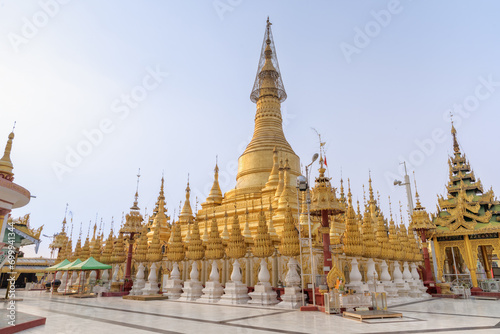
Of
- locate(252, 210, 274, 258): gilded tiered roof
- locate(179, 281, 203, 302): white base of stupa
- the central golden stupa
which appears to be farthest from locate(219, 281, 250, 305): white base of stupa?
the central golden stupa

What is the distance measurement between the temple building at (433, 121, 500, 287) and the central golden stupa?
12433mm

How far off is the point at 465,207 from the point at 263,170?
56.7ft

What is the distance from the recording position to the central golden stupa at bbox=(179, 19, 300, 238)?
26.6m

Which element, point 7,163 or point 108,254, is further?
point 108,254

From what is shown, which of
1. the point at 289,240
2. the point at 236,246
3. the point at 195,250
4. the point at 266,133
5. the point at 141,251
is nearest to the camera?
the point at 289,240

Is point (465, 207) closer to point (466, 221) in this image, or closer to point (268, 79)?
point (466, 221)

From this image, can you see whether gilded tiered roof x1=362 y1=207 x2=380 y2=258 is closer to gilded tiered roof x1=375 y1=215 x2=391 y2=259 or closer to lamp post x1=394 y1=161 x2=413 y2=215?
gilded tiered roof x1=375 y1=215 x2=391 y2=259

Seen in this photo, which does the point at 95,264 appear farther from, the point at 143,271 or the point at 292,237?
the point at 292,237

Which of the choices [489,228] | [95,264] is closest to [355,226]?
[489,228]

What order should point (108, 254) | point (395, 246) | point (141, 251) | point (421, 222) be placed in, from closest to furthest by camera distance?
point (395, 246) < point (141, 251) < point (421, 222) < point (108, 254)

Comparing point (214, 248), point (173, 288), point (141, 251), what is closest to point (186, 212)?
point (141, 251)

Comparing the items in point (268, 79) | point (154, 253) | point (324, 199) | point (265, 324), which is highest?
point (268, 79)

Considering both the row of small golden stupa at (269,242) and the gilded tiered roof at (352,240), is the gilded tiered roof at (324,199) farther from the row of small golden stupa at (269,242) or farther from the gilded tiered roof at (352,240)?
the gilded tiered roof at (352,240)

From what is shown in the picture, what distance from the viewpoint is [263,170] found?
32844mm
